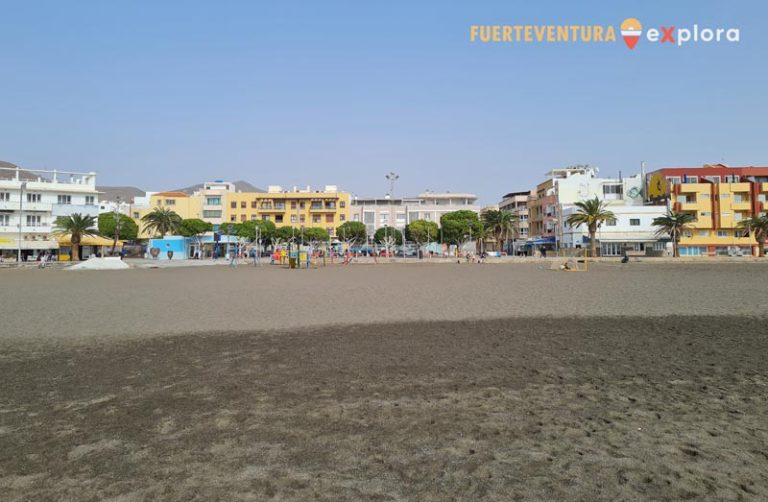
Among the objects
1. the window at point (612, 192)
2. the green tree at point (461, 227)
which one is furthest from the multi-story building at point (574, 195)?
the green tree at point (461, 227)

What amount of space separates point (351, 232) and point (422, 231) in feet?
52.8

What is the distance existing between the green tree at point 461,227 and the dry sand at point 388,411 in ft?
300

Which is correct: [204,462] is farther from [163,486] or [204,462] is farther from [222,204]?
[222,204]

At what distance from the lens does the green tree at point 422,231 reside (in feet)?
354

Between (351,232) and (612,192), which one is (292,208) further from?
(612,192)

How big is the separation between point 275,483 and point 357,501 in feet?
2.22

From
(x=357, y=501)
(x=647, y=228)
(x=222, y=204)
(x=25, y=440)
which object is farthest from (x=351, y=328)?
(x=222, y=204)

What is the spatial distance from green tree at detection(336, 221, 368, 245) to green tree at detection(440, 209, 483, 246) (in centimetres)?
1787

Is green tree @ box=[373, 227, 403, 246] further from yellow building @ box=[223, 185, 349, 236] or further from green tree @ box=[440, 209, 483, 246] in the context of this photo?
green tree @ box=[440, 209, 483, 246]

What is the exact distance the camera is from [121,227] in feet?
291

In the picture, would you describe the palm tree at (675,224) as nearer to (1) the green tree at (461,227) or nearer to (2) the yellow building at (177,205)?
(1) the green tree at (461,227)

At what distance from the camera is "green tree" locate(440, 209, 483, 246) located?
102m

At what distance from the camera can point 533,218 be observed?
100000 millimetres

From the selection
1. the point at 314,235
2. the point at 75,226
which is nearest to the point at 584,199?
the point at 314,235
